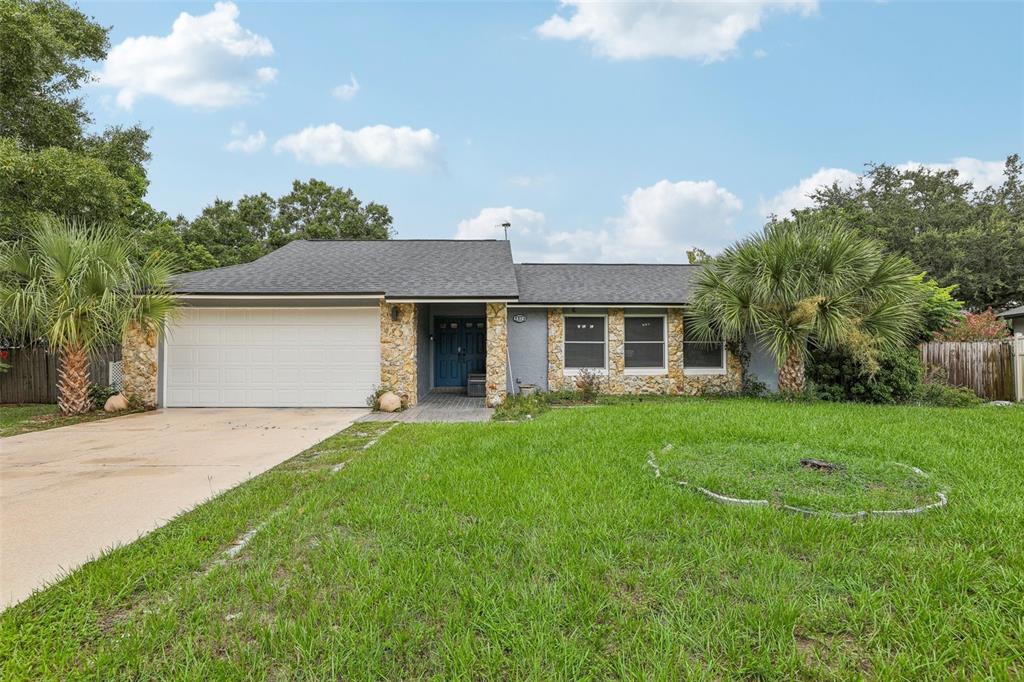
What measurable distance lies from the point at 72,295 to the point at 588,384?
1123 centimetres

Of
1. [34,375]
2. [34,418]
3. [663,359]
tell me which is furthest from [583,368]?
[34,375]

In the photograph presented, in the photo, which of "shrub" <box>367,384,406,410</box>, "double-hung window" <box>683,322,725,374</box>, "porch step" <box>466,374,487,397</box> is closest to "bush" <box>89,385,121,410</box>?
"shrub" <box>367,384,406,410</box>

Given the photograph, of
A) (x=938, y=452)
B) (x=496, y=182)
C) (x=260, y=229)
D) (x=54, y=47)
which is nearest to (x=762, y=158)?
(x=496, y=182)

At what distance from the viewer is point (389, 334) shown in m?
10.9

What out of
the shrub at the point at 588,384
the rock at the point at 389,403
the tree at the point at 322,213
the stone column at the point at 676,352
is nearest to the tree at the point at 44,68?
the rock at the point at 389,403

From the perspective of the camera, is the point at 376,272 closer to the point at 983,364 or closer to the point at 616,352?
the point at 616,352

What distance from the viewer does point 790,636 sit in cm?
214

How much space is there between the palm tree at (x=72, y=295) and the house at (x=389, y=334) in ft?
3.42

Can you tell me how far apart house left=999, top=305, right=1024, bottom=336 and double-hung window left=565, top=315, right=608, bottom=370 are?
14888 millimetres

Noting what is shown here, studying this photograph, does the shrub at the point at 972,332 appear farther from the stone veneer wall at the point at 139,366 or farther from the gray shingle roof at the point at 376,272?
the stone veneer wall at the point at 139,366

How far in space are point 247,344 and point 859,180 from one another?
32.1 m

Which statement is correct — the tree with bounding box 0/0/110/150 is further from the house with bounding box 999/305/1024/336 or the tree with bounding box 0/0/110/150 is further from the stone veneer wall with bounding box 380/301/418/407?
the house with bounding box 999/305/1024/336

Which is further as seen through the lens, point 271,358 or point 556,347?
point 556,347

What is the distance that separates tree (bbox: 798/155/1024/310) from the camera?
20016mm
